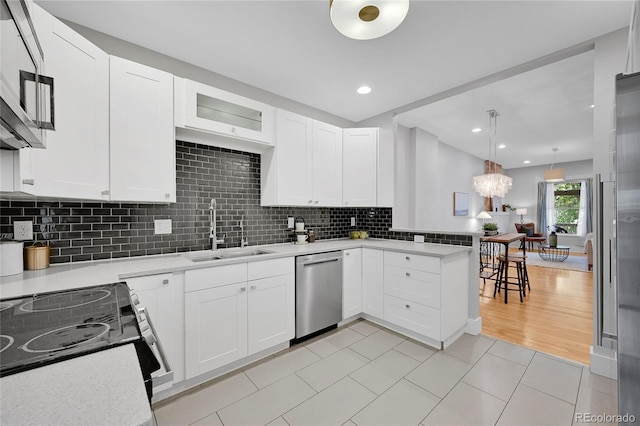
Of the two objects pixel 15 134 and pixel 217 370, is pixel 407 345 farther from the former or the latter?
pixel 15 134

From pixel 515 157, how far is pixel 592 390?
696cm

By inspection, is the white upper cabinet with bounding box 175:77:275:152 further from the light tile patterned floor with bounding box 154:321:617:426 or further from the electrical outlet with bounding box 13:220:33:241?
the light tile patterned floor with bounding box 154:321:617:426

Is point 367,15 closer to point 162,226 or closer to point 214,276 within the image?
point 214,276

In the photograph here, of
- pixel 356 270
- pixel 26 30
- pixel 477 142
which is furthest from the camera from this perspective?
pixel 477 142

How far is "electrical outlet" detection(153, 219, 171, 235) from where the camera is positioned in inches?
89.6

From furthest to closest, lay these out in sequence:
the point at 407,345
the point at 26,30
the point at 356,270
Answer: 1. the point at 356,270
2. the point at 407,345
3. the point at 26,30

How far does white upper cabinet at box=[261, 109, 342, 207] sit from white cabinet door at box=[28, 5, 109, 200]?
55.0 inches

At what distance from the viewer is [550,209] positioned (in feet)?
28.2

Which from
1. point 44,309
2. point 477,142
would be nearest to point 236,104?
point 44,309

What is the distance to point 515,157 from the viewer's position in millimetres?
7285

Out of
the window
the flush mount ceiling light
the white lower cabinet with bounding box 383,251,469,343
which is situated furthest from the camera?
the window

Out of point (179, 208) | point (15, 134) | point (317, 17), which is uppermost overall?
point (317, 17)

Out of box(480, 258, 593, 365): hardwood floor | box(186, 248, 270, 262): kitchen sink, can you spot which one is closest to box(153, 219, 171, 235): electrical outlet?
box(186, 248, 270, 262): kitchen sink

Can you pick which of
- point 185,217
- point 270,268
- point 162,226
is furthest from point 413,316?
point 162,226
